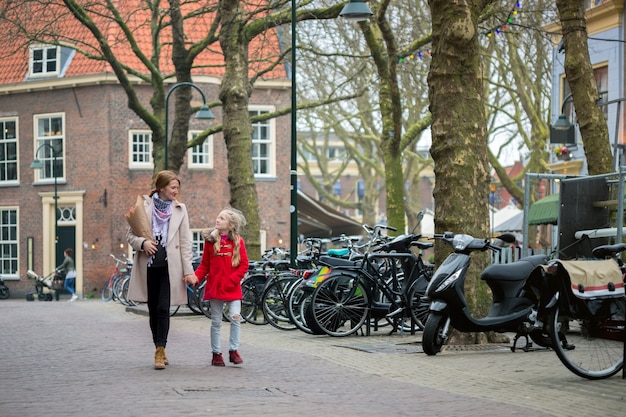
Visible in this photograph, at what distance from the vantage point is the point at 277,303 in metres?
16.5

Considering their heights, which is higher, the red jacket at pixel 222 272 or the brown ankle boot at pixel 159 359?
the red jacket at pixel 222 272

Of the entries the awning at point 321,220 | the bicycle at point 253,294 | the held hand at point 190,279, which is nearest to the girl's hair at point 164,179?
the held hand at point 190,279

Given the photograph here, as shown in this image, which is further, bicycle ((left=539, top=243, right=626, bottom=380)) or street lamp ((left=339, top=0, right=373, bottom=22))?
street lamp ((left=339, top=0, right=373, bottom=22))

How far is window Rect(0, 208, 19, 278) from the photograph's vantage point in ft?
142

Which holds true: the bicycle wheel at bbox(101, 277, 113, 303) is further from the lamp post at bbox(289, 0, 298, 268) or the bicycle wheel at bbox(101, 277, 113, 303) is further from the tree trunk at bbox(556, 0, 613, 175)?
the tree trunk at bbox(556, 0, 613, 175)

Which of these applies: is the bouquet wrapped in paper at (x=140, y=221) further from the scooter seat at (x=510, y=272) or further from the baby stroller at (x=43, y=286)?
the baby stroller at (x=43, y=286)

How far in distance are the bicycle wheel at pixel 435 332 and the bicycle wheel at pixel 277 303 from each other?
15.4 ft

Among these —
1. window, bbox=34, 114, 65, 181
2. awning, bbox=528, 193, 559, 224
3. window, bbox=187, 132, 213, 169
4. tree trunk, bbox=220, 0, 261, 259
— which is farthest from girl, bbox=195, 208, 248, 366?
window, bbox=34, 114, 65, 181

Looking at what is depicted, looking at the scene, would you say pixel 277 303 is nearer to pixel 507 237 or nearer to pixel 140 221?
pixel 507 237

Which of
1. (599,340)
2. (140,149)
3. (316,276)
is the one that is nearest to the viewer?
(599,340)

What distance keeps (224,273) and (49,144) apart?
108 feet

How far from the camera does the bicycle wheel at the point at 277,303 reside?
16.3 metres

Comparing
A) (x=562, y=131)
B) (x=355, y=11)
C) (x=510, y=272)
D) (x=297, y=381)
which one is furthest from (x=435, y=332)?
(x=562, y=131)

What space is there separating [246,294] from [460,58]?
611cm
